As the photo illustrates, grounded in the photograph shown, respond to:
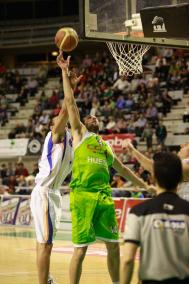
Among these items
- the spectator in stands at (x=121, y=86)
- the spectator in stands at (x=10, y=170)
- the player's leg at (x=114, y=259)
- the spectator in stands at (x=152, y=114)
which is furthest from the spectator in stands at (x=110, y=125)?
the player's leg at (x=114, y=259)

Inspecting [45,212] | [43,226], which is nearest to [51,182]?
[45,212]

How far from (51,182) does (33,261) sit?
4429mm

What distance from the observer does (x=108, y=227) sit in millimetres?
7770

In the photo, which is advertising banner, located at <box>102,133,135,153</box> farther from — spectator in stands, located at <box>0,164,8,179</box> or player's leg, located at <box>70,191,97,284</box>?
player's leg, located at <box>70,191,97,284</box>

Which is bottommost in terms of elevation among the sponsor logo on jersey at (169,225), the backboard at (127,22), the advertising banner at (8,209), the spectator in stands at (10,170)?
the spectator in stands at (10,170)

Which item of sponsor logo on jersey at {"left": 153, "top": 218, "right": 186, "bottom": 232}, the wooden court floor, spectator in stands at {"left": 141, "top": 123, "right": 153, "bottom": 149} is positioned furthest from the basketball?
spectator in stands at {"left": 141, "top": 123, "right": 153, "bottom": 149}

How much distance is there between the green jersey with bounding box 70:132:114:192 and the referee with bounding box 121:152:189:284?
10.2 feet

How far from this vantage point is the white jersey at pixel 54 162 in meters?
8.19

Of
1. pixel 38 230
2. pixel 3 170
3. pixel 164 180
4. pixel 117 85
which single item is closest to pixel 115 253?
pixel 38 230

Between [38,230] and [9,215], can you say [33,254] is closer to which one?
[38,230]

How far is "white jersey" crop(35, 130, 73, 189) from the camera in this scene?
8.19 m

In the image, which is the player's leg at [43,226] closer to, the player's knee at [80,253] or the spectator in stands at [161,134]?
the player's knee at [80,253]

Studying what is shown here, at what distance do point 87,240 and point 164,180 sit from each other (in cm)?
309

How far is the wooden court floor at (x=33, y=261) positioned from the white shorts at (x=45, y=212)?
1765 mm
